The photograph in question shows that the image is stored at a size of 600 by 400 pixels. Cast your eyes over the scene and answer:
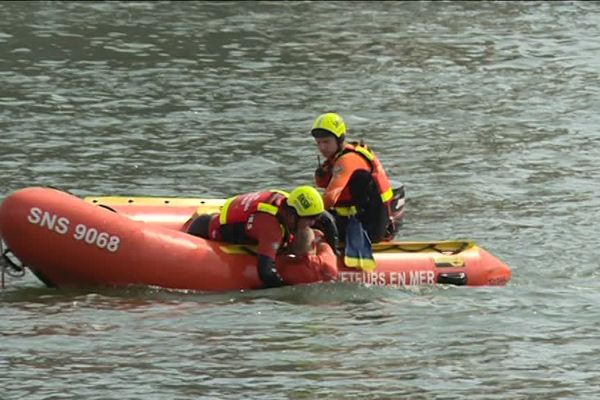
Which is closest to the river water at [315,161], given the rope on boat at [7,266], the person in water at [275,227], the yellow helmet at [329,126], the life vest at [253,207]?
the rope on boat at [7,266]

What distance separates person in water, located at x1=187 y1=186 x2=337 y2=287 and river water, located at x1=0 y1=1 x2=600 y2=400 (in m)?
0.22

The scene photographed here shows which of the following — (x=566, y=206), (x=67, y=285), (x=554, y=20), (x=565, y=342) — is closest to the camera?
(x=565, y=342)

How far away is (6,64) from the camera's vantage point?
2334 cm

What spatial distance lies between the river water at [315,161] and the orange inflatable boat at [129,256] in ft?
0.42

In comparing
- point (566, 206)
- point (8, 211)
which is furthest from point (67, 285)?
point (566, 206)

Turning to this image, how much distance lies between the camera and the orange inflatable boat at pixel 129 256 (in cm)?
1301

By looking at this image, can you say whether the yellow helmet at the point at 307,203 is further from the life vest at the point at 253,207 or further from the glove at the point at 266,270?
the glove at the point at 266,270

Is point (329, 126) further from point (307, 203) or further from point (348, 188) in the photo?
point (307, 203)

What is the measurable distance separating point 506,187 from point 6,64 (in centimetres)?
837

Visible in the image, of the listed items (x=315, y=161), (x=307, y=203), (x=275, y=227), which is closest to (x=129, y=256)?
Result: (x=275, y=227)

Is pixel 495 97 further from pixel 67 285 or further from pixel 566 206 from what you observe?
pixel 67 285

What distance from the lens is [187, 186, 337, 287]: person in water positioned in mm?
13039

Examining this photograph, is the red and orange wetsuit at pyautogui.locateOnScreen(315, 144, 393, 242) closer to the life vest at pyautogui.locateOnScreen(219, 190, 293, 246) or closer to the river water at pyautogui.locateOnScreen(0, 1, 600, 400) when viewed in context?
the life vest at pyautogui.locateOnScreen(219, 190, 293, 246)

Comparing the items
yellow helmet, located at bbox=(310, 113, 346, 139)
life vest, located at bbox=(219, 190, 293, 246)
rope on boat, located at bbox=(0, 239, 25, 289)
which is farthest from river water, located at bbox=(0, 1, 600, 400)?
yellow helmet, located at bbox=(310, 113, 346, 139)
